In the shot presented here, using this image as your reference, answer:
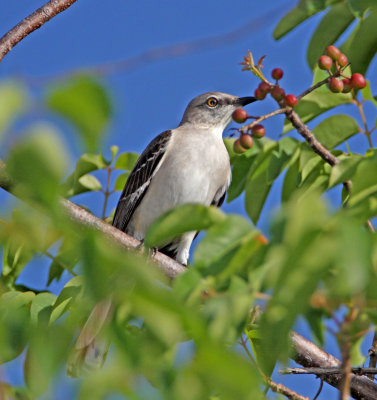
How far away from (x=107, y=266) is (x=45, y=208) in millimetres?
194

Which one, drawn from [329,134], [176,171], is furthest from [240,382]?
[176,171]

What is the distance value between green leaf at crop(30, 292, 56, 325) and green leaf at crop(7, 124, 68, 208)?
2.08 meters

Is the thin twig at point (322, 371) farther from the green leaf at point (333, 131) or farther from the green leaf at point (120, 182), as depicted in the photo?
the green leaf at point (120, 182)

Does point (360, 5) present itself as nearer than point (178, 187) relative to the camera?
Yes

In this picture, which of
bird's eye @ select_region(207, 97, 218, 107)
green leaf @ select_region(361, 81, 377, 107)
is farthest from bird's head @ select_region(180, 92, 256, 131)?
green leaf @ select_region(361, 81, 377, 107)

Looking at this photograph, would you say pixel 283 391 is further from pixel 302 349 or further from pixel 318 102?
pixel 318 102

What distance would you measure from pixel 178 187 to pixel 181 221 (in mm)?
4367

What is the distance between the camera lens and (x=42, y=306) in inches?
137

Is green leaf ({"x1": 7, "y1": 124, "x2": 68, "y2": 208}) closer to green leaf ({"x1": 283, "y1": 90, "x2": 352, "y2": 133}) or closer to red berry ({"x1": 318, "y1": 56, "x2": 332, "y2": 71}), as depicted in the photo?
red berry ({"x1": 318, "y1": 56, "x2": 332, "y2": 71})

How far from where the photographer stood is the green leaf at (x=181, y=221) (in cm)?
192

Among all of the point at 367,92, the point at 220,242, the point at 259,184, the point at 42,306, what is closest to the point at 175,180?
the point at 259,184

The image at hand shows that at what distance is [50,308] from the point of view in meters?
3.47

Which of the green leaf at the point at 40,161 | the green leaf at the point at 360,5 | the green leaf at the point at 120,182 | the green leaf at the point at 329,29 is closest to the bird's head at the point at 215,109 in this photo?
the green leaf at the point at 120,182

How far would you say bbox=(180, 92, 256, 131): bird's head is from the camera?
23.9 ft
